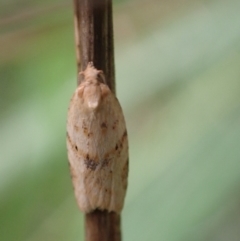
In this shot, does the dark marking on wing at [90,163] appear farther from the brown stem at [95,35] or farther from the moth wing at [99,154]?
the brown stem at [95,35]

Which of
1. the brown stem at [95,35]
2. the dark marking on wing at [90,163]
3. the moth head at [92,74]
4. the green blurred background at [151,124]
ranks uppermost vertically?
the green blurred background at [151,124]

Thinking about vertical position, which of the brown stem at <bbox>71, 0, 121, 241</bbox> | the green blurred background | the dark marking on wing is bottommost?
the dark marking on wing

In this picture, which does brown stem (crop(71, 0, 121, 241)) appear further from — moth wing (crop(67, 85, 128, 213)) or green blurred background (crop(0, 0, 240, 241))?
green blurred background (crop(0, 0, 240, 241))

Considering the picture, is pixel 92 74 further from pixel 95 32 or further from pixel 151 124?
pixel 151 124

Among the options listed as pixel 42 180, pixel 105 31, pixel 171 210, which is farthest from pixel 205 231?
pixel 105 31

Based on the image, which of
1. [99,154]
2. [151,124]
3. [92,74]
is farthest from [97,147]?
[151,124]

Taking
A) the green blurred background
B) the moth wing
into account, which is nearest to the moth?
the moth wing

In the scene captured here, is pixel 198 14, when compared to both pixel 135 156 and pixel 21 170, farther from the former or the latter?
pixel 21 170

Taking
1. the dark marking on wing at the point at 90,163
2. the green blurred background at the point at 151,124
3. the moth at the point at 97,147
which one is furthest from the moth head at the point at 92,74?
the green blurred background at the point at 151,124
